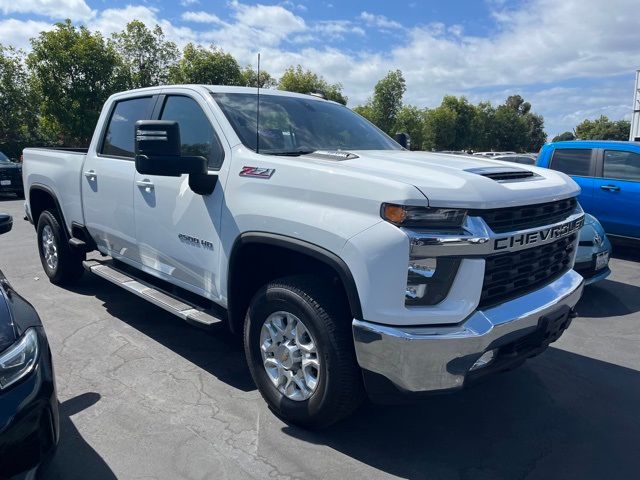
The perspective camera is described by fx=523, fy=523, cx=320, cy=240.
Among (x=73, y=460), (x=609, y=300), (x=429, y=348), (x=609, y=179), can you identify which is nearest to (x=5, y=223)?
(x=73, y=460)

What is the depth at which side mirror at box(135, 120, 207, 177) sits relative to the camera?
10.2ft

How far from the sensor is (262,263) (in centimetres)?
336

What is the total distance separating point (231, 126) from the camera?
3492 mm

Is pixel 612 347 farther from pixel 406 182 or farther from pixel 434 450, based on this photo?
pixel 406 182

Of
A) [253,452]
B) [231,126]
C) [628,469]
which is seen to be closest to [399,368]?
[253,452]

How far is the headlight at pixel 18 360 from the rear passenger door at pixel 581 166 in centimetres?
789

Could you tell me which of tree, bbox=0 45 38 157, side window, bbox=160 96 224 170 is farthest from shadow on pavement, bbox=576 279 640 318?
tree, bbox=0 45 38 157

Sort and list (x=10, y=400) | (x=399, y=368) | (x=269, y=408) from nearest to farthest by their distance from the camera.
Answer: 1. (x=10, y=400)
2. (x=399, y=368)
3. (x=269, y=408)

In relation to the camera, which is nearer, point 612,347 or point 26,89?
point 612,347

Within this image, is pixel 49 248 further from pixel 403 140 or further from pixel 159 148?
pixel 403 140

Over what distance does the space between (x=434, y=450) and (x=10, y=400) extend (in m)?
2.15

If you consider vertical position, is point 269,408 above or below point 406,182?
below

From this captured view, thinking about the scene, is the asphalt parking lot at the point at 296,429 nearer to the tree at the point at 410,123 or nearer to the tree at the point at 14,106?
the tree at the point at 14,106

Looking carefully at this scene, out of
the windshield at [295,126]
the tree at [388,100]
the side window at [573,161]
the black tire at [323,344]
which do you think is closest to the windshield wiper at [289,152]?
the windshield at [295,126]
